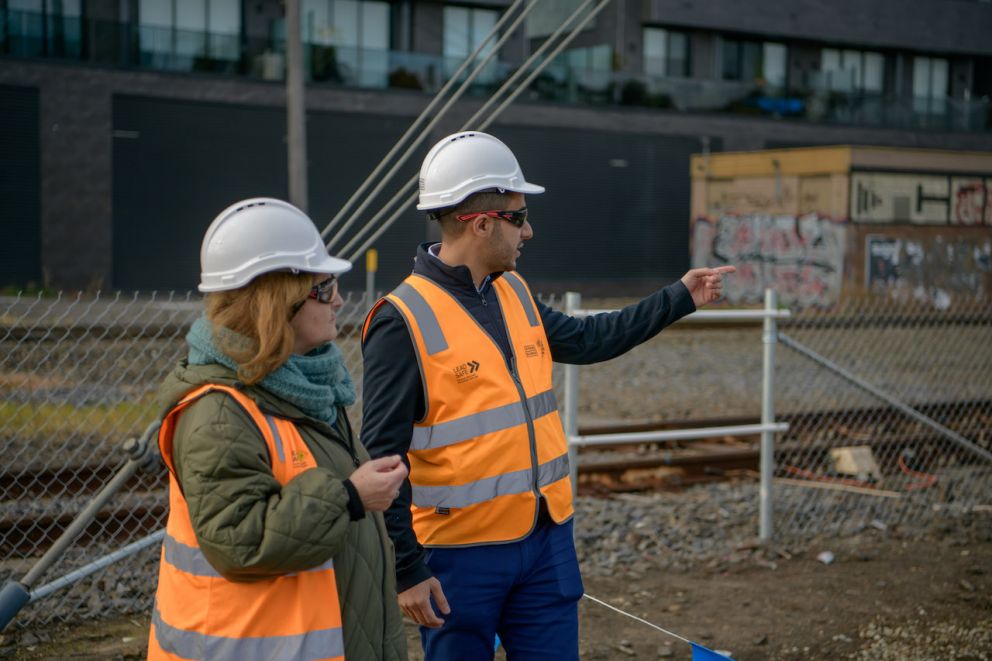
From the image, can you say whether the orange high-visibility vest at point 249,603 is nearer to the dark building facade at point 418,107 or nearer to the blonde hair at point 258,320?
the blonde hair at point 258,320

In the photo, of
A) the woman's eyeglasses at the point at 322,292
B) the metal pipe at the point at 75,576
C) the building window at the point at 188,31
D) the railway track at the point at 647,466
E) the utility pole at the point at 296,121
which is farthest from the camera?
the building window at the point at 188,31

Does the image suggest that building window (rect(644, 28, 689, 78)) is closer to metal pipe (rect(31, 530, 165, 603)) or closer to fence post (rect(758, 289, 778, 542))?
fence post (rect(758, 289, 778, 542))

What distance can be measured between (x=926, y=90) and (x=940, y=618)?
49278 mm

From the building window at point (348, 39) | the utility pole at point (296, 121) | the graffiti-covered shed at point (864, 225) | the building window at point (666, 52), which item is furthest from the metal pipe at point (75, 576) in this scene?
the building window at point (666, 52)

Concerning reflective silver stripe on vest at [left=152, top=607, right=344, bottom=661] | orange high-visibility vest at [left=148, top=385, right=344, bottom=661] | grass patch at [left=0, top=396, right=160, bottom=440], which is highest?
orange high-visibility vest at [left=148, top=385, right=344, bottom=661]

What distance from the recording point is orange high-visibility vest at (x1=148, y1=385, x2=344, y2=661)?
2.60m

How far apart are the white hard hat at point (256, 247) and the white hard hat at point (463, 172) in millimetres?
884

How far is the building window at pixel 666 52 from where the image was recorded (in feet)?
146

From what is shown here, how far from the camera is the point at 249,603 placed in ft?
8.55

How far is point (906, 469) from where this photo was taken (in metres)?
10.3

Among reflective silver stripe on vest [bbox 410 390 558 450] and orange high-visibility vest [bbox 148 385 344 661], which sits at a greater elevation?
reflective silver stripe on vest [bbox 410 390 558 450]

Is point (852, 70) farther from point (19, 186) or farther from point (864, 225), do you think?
point (19, 186)

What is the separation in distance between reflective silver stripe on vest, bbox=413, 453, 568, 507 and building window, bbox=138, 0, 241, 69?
33418 millimetres

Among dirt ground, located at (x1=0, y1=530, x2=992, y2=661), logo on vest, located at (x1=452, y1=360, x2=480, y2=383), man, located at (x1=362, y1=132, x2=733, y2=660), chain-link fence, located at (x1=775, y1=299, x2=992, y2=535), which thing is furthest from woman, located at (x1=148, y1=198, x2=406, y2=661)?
chain-link fence, located at (x1=775, y1=299, x2=992, y2=535)
